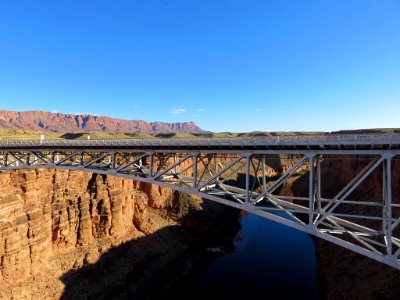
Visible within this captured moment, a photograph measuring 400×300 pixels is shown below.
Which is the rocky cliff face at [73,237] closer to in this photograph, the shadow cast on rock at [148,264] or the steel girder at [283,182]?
the shadow cast on rock at [148,264]

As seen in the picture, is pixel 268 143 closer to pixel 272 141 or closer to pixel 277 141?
pixel 272 141

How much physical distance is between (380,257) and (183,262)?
32.1 meters

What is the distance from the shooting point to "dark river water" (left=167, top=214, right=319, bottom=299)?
1447 inches

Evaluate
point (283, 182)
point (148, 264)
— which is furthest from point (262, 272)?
point (148, 264)

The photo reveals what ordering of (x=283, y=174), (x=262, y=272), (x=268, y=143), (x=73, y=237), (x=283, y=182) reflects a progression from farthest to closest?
(x=262, y=272), (x=73, y=237), (x=283, y=182), (x=268, y=143), (x=283, y=174)

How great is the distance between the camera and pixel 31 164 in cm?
3303

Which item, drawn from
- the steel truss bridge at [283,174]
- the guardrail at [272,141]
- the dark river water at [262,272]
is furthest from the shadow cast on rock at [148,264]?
the guardrail at [272,141]

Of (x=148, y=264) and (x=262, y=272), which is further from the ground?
(x=148, y=264)

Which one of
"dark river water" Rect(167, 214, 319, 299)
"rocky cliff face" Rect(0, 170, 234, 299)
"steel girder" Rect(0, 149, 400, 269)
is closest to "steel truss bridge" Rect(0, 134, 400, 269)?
"steel girder" Rect(0, 149, 400, 269)

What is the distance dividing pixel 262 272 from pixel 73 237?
25063 mm

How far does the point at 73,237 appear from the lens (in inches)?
1442

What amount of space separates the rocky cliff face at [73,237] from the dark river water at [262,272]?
541cm

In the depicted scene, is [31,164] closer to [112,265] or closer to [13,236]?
[13,236]

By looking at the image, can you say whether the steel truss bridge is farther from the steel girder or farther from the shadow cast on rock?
the shadow cast on rock
